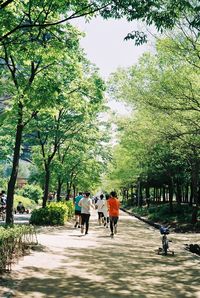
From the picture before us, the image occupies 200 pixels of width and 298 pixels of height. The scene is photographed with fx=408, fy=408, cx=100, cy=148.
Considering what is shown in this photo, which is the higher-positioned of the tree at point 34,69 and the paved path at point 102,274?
the tree at point 34,69

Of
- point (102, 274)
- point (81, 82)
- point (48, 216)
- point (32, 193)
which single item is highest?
point (81, 82)

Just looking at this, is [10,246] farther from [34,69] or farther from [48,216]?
[48,216]

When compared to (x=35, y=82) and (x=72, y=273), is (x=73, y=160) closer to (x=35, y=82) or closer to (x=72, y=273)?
(x=35, y=82)

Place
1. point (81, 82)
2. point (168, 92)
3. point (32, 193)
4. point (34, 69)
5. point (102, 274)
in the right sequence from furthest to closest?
point (32, 193) → point (81, 82) → point (168, 92) → point (34, 69) → point (102, 274)

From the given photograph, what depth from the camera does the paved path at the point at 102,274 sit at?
7020 millimetres

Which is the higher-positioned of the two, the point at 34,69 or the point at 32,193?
the point at 34,69

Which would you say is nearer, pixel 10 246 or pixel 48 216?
pixel 10 246

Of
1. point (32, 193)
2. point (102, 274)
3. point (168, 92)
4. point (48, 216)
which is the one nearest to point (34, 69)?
point (168, 92)

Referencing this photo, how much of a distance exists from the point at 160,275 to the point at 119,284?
1353 millimetres

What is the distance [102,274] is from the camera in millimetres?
8516

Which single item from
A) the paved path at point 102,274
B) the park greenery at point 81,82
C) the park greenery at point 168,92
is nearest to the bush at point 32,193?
the park greenery at point 81,82

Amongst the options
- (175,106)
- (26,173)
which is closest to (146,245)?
(175,106)

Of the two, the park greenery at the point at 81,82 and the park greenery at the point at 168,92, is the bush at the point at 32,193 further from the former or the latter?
the park greenery at the point at 168,92

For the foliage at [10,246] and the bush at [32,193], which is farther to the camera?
the bush at [32,193]
